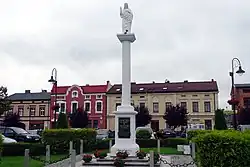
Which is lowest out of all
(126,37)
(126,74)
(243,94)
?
(126,74)

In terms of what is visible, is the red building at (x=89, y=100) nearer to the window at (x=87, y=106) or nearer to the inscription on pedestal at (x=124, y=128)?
the window at (x=87, y=106)

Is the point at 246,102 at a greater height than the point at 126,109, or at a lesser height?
greater

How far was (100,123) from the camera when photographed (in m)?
53.2

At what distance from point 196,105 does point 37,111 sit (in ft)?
91.5

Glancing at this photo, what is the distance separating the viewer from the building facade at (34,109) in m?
56.1

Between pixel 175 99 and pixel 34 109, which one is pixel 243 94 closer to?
pixel 175 99

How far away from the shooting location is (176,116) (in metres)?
45.7

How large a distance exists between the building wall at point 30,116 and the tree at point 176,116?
870 inches

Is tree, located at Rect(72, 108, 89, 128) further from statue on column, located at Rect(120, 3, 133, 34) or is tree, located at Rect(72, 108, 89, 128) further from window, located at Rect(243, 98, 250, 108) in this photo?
statue on column, located at Rect(120, 3, 133, 34)

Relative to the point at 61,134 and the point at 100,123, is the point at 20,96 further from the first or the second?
the point at 61,134

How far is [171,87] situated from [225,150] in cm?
4464

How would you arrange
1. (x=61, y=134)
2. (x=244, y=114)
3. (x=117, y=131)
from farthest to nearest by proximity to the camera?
(x=244, y=114)
(x=61, y=134)
(x=117, y=131)

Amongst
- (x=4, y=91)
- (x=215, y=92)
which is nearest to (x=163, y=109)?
(x=215, y=92)

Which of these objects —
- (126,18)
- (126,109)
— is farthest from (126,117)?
(126,18)
